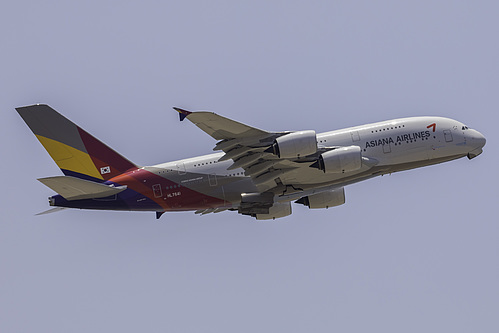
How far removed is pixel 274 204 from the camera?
53281mm

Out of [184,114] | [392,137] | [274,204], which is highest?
[184,114]

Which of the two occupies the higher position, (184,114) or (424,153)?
(184,114)

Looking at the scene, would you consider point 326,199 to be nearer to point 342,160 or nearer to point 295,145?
point 342,160

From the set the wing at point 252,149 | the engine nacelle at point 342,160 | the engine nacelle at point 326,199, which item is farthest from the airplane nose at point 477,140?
the wing at point 252,149

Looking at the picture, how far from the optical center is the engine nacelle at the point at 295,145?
44.8 meters

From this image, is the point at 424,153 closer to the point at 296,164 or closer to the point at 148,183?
the point at 296,164

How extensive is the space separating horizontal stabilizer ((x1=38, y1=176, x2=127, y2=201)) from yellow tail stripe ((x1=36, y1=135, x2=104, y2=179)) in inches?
120

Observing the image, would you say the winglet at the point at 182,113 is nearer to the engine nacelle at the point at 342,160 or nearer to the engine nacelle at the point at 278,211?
the engine nacelle at the point at 342,160

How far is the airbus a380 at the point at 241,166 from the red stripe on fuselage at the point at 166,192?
0.06 m

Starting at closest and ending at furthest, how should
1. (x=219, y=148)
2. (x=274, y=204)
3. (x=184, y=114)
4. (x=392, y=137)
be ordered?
(x=184, y=114)
(x=219, y=148)
(x=392, y=137)
(x=274, y=204)

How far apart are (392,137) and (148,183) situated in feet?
50.7

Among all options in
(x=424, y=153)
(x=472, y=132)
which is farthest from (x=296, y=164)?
(x=472, y=132)

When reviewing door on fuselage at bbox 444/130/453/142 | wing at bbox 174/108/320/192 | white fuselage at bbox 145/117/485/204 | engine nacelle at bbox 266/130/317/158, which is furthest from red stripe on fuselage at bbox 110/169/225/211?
door on fuselage at bbox 444/130/453/142

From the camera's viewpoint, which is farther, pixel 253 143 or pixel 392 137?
pixel 392 137
